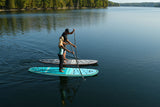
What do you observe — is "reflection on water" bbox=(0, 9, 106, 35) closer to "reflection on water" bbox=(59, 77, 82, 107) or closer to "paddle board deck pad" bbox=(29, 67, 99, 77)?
"paddle board deck pad" bbox=(29, 67, 99, 77)

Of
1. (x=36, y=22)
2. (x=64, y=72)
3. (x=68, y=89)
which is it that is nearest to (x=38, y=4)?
(x=36, y=22)

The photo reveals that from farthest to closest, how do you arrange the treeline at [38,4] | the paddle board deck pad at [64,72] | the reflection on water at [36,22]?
the treeline at [38,4] → the reflection on water at [36,22] → the paddle board deck pad at [64,72]

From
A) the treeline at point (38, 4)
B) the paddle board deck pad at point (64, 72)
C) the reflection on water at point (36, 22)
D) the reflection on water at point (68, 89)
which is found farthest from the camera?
the treeline at point (38, 4)

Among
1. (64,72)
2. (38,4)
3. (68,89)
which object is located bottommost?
(68,89)

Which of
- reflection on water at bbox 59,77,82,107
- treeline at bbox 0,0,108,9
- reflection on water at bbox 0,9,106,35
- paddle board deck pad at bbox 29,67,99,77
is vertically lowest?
reflection on water at bbox 59,77,82,107

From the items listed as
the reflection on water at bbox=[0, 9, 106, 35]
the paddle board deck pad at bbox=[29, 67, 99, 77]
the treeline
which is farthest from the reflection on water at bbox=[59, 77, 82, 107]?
the treeline

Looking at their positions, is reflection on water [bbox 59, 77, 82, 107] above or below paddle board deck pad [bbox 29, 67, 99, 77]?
below

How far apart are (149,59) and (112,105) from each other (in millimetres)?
9936

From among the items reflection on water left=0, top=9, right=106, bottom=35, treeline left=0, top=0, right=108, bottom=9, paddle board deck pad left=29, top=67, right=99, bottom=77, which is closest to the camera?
paddle board deck pad left=29, top=67, right=99, bottom=77

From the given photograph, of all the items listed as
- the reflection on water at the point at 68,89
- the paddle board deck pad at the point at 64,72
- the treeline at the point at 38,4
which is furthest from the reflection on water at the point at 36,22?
the treeline at the point at 38,4

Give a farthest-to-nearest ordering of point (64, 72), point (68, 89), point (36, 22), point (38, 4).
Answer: point (38, 4) → point (36, 22) → point (64, 72) → point (68, 89)

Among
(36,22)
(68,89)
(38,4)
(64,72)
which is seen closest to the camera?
(68,89)

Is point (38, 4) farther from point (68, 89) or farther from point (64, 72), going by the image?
point (68, 89)

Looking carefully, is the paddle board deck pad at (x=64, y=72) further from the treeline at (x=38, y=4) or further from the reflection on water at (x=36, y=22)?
the treeline at (x=38, y=4)
